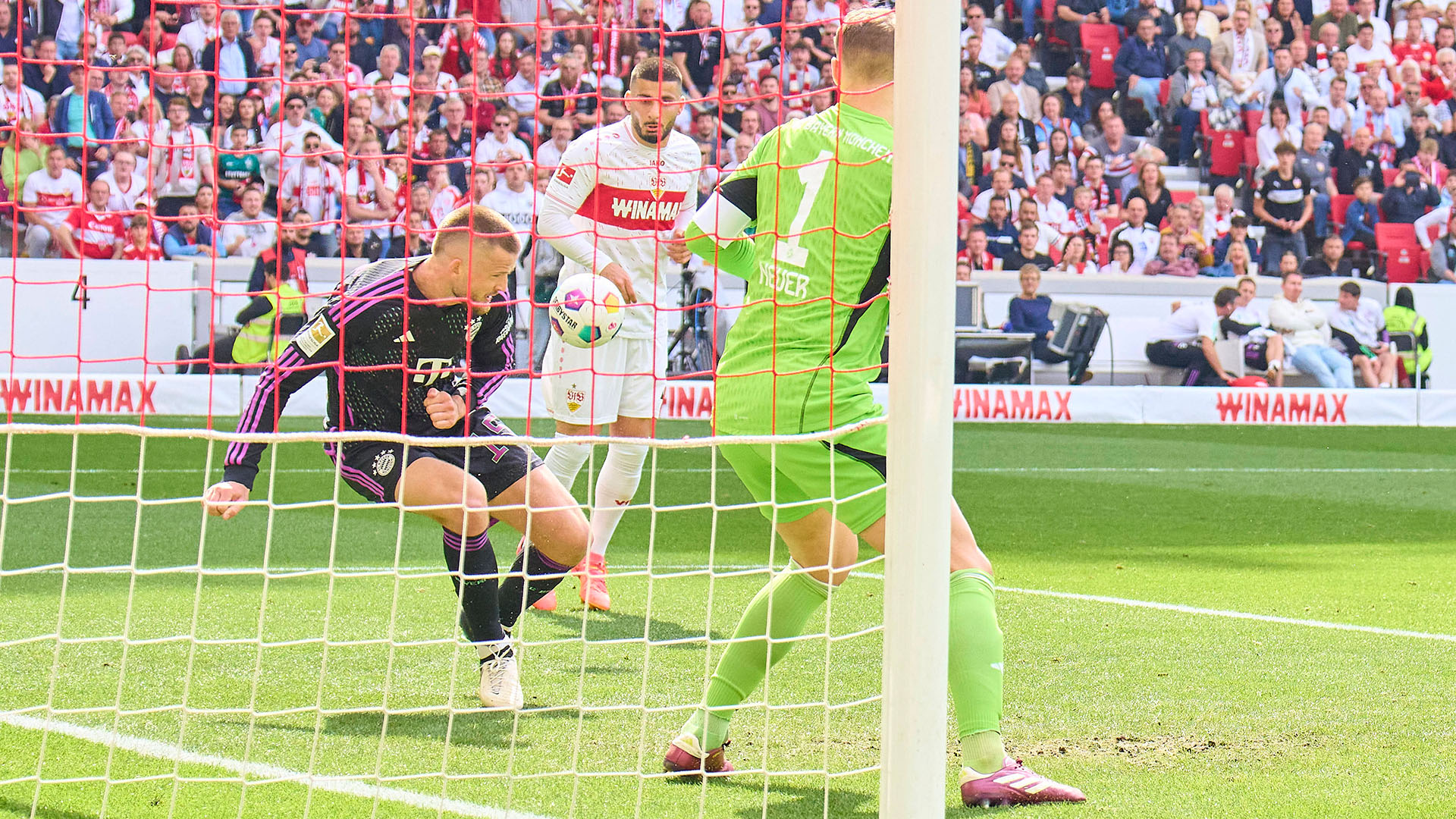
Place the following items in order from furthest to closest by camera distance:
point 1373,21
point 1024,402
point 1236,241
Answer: point 1373,21 < point 1236,241 < point 1024,402

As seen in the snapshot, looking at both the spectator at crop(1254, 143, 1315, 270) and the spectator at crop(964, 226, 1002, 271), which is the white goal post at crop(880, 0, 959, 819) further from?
the spectator at crop(1254, 143, 1315, 270)

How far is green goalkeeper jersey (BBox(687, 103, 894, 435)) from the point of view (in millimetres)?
3484

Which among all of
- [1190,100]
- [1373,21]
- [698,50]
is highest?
[1373,21]

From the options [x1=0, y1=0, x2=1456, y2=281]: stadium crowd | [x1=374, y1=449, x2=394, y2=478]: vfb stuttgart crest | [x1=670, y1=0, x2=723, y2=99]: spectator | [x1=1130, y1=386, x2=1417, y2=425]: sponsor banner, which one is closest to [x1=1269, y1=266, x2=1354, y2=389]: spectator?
[x1=1130, y1=386, x2=1417, y2=425]: sponsor banner

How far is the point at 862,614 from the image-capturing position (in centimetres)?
561

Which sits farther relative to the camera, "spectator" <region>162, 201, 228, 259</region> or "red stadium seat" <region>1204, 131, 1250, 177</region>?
"red stadium seat" <region>1204, 131, 1250, 177</region>

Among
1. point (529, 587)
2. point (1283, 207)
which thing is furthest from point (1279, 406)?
point (529, 587)

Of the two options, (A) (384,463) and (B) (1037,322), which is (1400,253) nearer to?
(B) (1037,322)

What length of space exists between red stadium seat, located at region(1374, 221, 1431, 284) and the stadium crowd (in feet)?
0.50

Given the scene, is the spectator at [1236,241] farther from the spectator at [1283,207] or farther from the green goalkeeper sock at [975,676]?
the green goalkeeper sock at [975,676]

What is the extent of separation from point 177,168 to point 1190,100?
12.1m

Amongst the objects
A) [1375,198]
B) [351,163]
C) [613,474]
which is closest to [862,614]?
[613,474]

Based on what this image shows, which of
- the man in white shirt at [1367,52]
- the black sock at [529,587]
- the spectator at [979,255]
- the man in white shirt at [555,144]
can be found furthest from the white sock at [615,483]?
the man in white shirt at [1367,52]

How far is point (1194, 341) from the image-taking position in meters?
15.3
